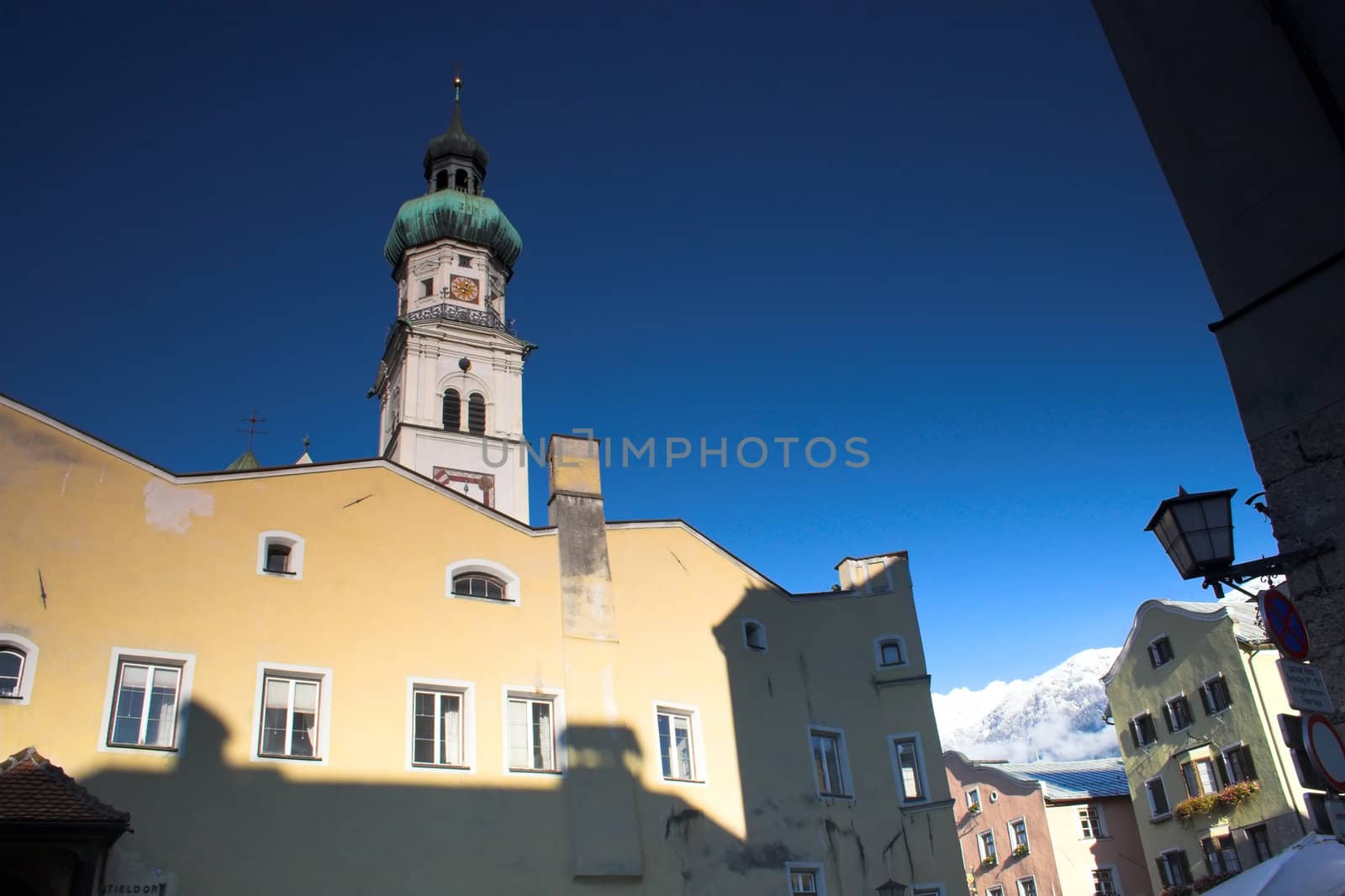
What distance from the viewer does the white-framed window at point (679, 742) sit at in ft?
67.3

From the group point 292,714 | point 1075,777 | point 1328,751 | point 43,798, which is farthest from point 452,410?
point 1328,751

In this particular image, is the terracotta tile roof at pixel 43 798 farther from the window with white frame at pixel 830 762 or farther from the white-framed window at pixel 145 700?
the window with white frame at pixel 830 762

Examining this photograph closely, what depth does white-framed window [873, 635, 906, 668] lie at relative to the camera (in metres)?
24.5

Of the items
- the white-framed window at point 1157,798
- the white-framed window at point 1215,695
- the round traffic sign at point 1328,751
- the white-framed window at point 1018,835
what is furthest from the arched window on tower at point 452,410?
the round traffic sign at point 1328,751

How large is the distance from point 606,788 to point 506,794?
188 cm

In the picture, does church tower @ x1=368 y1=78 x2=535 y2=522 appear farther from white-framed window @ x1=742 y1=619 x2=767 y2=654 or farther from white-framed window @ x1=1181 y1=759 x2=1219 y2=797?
white-framed window @ x1=1181 y1=759 x2=1219 y2=797

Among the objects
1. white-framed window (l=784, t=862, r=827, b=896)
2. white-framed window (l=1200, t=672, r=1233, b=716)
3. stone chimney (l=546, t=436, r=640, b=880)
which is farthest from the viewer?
white-framed window (l=1200, t=672, r=1233, b=716)

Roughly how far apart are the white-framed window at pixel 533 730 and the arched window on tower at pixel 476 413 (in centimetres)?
2907

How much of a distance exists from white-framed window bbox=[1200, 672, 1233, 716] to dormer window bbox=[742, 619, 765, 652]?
22162 mm

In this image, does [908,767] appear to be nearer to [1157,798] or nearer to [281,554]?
[281,554]

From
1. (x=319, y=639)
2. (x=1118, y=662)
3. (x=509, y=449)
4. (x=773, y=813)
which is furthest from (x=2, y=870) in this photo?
(x=1118, y=662)

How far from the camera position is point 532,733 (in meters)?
19.2

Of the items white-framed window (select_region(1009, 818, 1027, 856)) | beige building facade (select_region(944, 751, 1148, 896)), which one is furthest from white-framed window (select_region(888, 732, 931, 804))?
white-framed window (select_region(1009, 818, 1027, 856))

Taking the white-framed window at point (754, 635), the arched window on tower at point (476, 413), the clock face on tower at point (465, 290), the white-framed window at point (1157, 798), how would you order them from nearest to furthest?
the white-framed window at point (754, 635) < the white-framed window at point (1157, 798) < the arched window on tower at point (476, 413) < the clock face on tower at point (465, 290)
